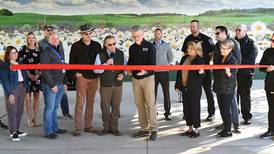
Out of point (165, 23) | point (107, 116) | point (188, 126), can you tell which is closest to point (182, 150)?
point (188, 126)

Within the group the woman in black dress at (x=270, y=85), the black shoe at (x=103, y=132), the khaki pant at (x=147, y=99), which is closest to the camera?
the woman in black dress at (x=270, y=85)

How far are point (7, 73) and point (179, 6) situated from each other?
273 inches

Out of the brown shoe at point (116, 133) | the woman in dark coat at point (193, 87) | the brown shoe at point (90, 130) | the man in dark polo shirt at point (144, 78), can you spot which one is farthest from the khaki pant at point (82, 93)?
the woman in dark coat at point (193, 87)

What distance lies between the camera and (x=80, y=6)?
13070mm

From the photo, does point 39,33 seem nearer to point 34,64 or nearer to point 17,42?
point 17,42

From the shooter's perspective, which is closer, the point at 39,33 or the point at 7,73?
the point at 7,73

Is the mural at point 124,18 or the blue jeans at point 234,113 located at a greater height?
the mural at point 124,18

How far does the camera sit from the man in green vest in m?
7.61

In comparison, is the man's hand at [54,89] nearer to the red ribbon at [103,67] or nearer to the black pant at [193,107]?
the red ribbon at [103,67]

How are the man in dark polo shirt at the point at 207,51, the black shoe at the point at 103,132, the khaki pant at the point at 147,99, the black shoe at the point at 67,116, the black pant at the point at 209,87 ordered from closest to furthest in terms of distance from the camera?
the khaki pant at the point at 147,99
the black shoe at the point at 103,132
the man in dark polo shirt at the point at 207,51
the black pant at the point at 209,87
the black shoe at the point at 67,116

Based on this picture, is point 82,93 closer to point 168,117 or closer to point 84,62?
point 84,62

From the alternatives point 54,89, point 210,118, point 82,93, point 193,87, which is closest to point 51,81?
point 54,89

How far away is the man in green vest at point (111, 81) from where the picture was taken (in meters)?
7.61

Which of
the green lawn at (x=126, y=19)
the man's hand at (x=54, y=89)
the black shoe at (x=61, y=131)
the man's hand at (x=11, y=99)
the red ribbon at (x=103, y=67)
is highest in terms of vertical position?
the green lawn at (x=126, y=19)
